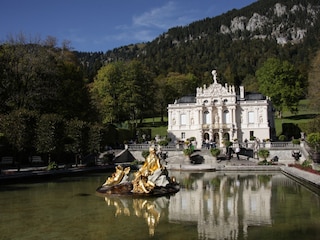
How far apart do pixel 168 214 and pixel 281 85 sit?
5645cm

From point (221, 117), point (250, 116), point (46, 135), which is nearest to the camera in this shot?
point (46, 135)

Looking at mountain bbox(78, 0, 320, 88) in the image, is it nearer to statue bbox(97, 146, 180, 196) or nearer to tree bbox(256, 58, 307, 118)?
tree bbox(256, 58, 307, 118)

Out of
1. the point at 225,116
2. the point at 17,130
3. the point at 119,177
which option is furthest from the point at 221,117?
the point at 119,177

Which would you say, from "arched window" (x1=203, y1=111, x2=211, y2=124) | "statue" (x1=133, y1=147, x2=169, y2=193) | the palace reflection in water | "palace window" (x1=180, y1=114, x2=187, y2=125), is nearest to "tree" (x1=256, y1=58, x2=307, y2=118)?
"arched window" (x1=203, y1=111, x2=211, y2=124)

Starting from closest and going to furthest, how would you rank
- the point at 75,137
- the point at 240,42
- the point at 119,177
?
the point at 119,177
the point at 75,137
the point at 240,42

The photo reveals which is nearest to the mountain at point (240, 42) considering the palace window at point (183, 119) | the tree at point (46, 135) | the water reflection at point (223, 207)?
the palace window at point (183, 119)

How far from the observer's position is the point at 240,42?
467 ft

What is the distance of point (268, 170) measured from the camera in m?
29.0

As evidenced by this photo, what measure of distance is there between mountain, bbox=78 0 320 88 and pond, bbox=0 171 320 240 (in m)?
74.5

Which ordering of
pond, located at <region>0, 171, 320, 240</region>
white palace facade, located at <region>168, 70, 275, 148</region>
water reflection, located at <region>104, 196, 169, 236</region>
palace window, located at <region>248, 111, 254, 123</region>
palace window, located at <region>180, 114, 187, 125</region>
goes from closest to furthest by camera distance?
1. pond, located at <region>0, 171, 320, 240</region>
2. water reflection, located at <region>104, 196, 169, 236</region>
3. white palace facade, located at <region>168, 70, 275, 148</region>
4. palace window, located at <region>248, 111, 254, 123</region>
5. palace window, located at <region>180, 114, 187, 125</region>

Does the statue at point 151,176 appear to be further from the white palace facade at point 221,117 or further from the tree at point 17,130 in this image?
the white palace facade at point 221,117

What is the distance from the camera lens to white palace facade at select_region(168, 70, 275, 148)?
166ft

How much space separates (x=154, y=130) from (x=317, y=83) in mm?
28607

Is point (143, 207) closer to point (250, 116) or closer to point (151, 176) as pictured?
point (151, 176)
